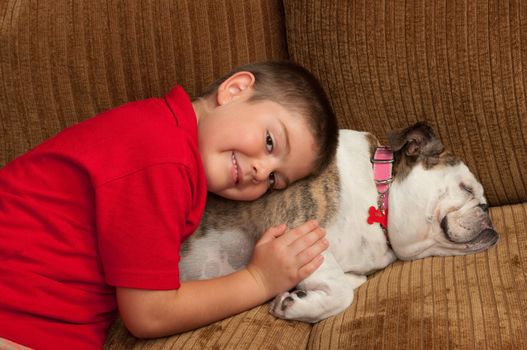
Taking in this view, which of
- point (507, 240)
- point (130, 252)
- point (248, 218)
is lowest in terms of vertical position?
point (507, 240)

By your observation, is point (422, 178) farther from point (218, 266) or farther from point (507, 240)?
point (218, 266)

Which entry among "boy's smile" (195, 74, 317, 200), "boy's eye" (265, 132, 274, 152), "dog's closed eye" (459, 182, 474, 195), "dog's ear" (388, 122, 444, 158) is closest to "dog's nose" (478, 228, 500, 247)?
"dog's closed eye" (459, 182, 474, 195)

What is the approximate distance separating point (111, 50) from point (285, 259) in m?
0.99

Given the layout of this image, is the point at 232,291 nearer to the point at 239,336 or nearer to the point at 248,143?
the point at 239,336

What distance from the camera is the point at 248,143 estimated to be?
63.6 inches

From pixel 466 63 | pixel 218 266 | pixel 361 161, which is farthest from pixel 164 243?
pixel 466 63

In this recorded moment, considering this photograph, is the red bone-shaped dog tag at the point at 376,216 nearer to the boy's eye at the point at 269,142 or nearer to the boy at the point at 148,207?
the boy at the point at 148,207

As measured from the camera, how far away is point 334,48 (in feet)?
6.96

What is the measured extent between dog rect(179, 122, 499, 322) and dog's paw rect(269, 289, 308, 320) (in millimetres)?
172

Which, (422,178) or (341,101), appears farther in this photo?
(341,101)

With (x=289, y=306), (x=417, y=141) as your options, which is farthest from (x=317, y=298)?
(x=417, y=141)

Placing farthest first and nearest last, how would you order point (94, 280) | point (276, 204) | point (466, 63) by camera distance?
point (466, 63)
point (276, 204)
point (94, 280)

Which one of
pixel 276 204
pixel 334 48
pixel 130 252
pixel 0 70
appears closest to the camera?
pixel 130 252

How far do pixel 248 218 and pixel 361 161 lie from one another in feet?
1.18
